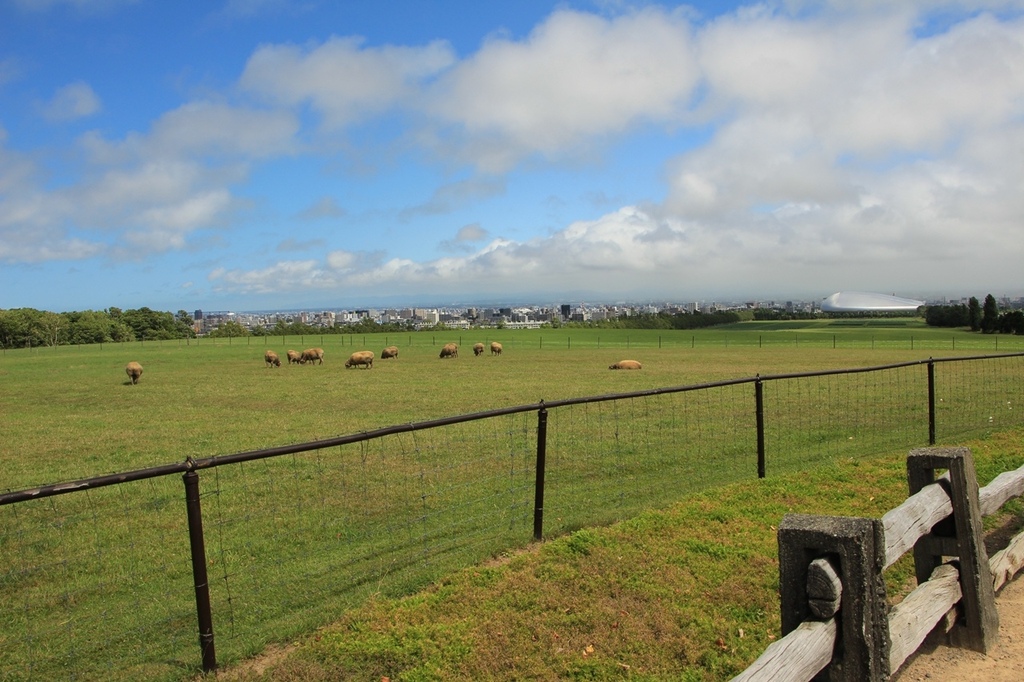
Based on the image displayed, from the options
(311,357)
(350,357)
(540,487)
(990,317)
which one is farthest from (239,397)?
(990,317)

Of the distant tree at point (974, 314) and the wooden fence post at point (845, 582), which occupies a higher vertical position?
the wooden fence post at point (845, 582)

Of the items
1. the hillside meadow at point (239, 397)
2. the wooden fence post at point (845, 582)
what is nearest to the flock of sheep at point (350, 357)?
the hillside meadow at point (239, 397)

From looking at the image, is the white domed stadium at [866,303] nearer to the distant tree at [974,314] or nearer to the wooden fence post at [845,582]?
the distant tree at [974,314]

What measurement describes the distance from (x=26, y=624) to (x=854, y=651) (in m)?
6.00

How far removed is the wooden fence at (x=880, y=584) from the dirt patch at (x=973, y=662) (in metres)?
0.09

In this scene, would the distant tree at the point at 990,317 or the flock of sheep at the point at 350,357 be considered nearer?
the flock of sheep at the point at 350,357

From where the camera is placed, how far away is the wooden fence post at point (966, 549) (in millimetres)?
4348

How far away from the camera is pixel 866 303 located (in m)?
174

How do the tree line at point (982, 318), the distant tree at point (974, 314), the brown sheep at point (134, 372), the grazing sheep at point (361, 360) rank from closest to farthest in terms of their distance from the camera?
1. the brown sheep at point (134, 372)
2. the grazing sheep at point (361, 360)
3. the tree line at point (982, 318)
4. the distant tree at point (974, 314)

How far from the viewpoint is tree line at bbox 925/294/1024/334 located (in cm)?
7412

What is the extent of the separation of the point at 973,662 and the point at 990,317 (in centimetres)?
8928

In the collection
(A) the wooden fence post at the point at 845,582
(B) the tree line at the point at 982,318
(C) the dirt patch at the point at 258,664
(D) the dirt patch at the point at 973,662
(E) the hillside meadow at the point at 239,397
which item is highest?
(A) the wooden fence post at the point at 845,582

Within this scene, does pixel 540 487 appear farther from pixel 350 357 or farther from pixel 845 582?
pixel 350 357

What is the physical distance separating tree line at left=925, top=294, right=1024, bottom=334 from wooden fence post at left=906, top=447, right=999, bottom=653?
84.7m
